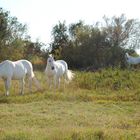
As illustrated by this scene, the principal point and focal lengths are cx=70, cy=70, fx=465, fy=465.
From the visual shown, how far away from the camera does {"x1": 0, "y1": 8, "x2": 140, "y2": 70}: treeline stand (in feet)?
106

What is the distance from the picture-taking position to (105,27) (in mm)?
35719

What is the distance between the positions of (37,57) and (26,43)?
96.5 inches

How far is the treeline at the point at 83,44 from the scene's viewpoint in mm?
32250

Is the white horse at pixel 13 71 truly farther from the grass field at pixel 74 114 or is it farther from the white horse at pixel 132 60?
the white horse at pixel 132 60

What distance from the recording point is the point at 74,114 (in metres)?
12.7

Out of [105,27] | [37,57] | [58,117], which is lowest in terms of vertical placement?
[58,117]

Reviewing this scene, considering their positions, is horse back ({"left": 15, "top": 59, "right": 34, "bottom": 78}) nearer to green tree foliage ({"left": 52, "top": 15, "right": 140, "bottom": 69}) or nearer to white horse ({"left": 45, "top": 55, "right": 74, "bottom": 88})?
white horse ({"left": 45, "top": 55, "right": 74, "bottom": 88})

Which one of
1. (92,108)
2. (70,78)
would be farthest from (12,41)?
(92,108)

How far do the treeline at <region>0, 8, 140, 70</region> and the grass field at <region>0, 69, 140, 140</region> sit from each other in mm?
10938

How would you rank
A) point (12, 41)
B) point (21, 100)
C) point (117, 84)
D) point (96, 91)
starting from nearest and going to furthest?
point (21, 100)
point (96, 91)
point (117, 84)
point (12, 41)

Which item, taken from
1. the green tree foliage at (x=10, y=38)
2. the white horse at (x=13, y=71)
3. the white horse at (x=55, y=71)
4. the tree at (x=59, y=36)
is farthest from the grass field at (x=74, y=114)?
the tree at (x=59, y=36)

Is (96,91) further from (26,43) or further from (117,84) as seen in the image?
(26,43)

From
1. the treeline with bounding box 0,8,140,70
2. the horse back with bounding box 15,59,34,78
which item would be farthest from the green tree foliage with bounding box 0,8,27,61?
the horse back with bounding box 15,59,34,78

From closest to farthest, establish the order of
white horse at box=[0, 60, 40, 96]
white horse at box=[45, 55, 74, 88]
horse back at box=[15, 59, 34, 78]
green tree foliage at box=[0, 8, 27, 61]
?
white horse at box=[0, 60, 40, 96], horse back at box=[15, 59, 34, 78], white horse at box=[45, 55, 74, 88], green tree foliage at box=[0, 8, 27, 61]
